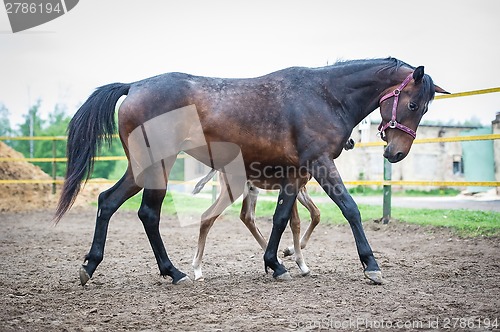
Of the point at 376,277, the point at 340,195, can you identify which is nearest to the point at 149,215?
the point at 340,195

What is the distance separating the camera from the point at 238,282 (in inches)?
192

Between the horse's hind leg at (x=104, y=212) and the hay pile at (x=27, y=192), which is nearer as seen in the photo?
the horse's hind leg at (x=104, y=212)

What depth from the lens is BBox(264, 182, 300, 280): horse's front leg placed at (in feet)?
16.5

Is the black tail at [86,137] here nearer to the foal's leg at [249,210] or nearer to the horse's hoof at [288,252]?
the foal's leg at [249,210]

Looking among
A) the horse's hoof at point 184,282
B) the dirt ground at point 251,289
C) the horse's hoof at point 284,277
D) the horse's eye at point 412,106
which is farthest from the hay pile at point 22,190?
the horse's eye at point 412,106

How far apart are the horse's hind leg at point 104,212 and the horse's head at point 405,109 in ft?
8.34

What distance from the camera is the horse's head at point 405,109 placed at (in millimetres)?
4785

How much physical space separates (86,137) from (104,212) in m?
0.77

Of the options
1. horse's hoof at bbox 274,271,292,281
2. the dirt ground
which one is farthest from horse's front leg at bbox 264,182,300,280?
the dirt ground

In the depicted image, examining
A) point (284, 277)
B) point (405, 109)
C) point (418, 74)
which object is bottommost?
point (284, 277)

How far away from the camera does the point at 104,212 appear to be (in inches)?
194

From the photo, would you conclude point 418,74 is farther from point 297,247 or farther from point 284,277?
point 284,277

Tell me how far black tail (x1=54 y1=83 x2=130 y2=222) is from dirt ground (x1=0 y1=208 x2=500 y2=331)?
923 mm

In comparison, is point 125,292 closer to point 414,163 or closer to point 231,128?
point 231,128
